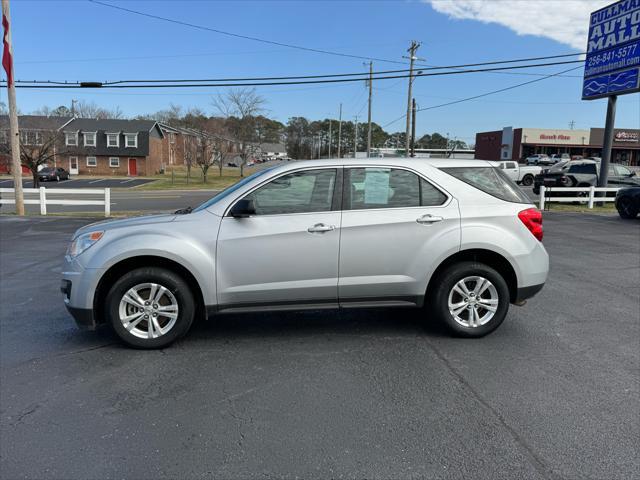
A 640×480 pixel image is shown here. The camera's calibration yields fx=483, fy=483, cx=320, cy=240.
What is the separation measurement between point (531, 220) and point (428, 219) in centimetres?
106

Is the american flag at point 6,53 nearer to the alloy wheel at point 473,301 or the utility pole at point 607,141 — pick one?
the alloy wheel at point 473,301

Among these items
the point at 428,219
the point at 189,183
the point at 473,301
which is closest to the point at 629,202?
the point at 473,301

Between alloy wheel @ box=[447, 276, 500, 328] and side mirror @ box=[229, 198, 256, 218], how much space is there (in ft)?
6.76

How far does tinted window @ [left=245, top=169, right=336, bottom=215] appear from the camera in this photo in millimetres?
4527

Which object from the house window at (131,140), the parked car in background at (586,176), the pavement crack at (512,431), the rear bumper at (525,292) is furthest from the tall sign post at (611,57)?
the house window at (131,140)

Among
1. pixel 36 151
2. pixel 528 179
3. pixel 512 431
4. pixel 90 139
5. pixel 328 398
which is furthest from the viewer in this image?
pixel 90 139

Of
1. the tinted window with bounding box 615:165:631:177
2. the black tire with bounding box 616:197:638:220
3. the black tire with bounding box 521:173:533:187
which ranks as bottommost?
the black tire with bounding box 616:197:638:220

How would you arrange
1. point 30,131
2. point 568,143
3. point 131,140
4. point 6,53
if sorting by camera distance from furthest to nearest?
point 568,143
point 131,140
point 30,131
point 6,53

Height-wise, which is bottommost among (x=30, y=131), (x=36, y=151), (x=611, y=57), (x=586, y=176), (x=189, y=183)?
(x=189, y=183)

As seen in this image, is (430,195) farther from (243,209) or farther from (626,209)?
(626,209)

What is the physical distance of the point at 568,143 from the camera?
→ 219 feet

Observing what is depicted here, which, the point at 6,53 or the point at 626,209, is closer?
the point at 6,53

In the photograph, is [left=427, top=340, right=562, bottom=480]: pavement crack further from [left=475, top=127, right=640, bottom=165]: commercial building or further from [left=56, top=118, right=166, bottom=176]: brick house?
[left=475, top=127, right=640, bottom=165]: commercial building

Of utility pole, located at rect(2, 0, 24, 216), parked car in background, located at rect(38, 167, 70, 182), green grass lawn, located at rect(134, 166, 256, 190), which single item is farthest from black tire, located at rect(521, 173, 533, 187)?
parked car in background, located at rect(38, 167, 70, 182)
